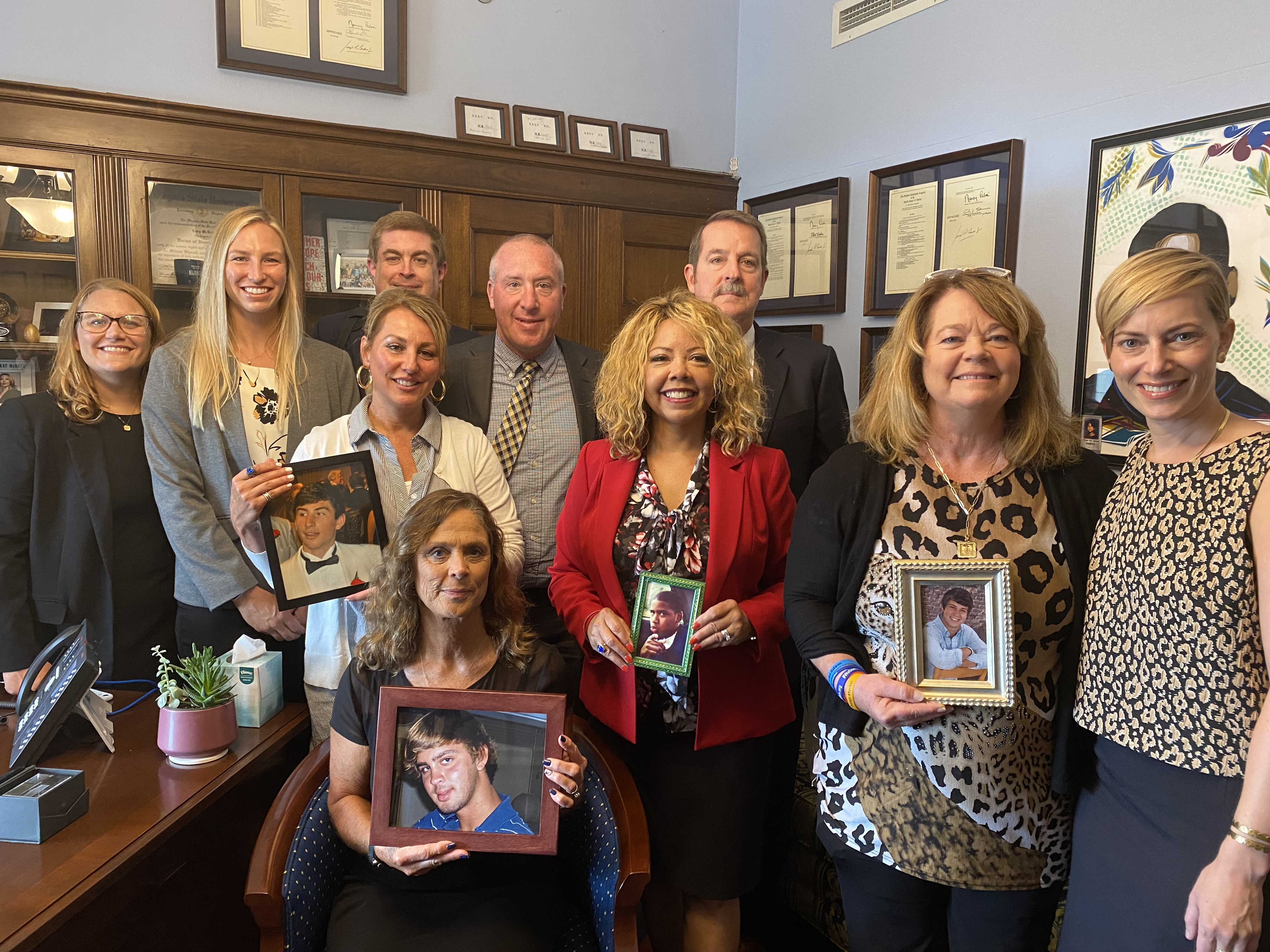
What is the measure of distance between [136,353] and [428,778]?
151 cm

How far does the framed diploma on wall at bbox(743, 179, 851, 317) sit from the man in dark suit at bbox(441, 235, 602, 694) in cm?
163

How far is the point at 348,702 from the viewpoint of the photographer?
170 centimetres

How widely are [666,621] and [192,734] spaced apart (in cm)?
99

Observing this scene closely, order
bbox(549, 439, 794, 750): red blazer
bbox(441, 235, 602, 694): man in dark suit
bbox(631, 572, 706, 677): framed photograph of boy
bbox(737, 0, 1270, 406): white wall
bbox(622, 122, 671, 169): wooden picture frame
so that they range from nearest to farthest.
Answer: bbox(631, 572, 706, 677): framed photograph of boy < bbox(549, 439, 794, 750): red blazer < bbox(441, 235, 602, 694): man in dark suit < bbox(737, 0, 1270, 406): white wall < bbox(622, 122, 671, 169): wooden picture frame

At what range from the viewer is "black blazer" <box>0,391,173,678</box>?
2.22 meters

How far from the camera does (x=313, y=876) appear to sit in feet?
5.31

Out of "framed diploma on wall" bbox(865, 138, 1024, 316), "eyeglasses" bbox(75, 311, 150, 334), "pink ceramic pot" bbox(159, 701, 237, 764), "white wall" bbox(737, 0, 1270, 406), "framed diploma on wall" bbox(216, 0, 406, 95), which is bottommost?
"pink ceramic pot" bbox(159, 701, 237, 764)

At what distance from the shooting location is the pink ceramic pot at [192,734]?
5.73 ft

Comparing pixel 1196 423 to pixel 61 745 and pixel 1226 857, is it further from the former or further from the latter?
pixel 61 745

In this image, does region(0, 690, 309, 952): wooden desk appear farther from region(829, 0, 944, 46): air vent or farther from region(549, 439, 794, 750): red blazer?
region(829, 0, 944, 46): air vent

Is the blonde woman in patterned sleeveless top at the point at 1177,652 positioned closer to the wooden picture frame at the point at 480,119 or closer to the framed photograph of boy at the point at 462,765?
the framed photograph of boy at the point at 462,765

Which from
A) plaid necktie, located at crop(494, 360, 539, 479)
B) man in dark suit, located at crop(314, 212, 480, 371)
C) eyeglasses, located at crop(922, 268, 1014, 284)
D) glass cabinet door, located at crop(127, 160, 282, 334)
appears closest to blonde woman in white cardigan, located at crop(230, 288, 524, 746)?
plaid necktie, located at crop(494, 360, 539, 479)

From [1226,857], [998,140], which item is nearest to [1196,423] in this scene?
[1226,857]

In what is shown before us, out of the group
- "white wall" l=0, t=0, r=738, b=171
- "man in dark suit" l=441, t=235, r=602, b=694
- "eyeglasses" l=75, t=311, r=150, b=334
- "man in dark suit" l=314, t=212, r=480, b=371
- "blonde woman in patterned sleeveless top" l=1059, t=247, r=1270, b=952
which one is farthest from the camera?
"white wall" l=0, t=0, r=738, b=171
